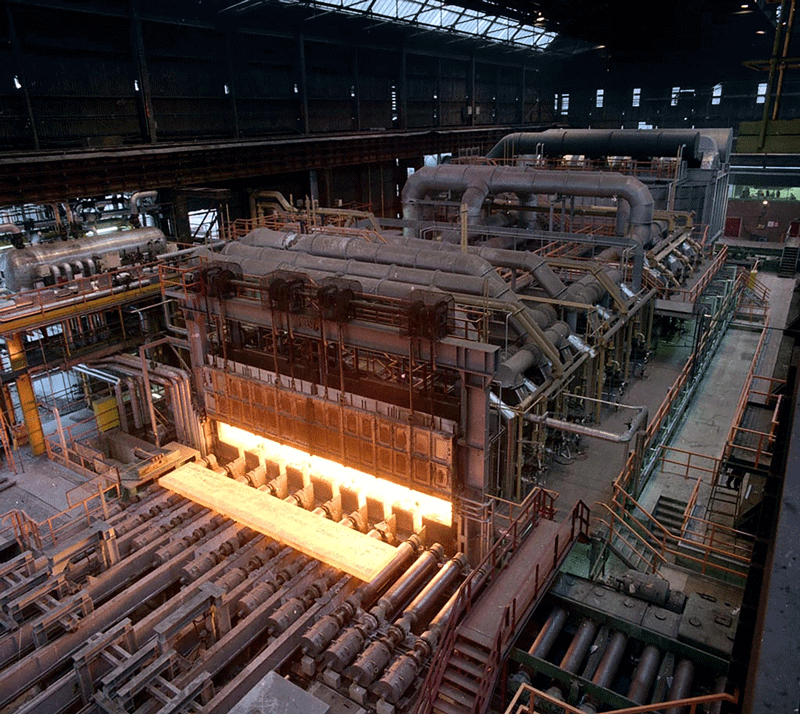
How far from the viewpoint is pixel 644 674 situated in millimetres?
8406

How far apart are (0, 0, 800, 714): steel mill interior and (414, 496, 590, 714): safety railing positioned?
7 cm

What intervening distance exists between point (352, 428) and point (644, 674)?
617cm

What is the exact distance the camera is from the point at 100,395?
18.0 meters

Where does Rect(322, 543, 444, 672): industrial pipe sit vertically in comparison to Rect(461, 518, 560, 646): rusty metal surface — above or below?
below

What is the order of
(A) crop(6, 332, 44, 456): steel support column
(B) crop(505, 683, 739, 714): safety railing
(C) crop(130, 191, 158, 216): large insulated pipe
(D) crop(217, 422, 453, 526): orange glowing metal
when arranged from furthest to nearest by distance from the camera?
1. (C) crop(130, 191, 158, 216): large insulated pipe
2. (A) crop(6, 332, 44, 456): steel support column
3. (D) crop(217, 422, 453, 526): orange glowing metal
4. (B) crop(505, 683, 739, 714): safety railing

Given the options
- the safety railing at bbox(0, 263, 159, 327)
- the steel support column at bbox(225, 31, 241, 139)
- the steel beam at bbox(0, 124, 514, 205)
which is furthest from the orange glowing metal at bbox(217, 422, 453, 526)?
the steel support column at bbox(225, 31, 241, 139)

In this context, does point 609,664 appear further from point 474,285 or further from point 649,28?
point 649,28

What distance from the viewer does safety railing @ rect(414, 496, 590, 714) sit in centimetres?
791

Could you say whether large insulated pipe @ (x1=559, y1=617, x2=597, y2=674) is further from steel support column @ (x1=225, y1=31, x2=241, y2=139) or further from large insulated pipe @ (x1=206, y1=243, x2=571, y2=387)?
steel support column @ (x1=225, y1=31, x2=241, y2=139)

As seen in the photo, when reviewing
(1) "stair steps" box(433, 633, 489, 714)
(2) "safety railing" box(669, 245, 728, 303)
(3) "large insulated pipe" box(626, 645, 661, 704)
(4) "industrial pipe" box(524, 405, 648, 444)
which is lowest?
(3) "large insulated pipe" box(626, 645, 661, 704)

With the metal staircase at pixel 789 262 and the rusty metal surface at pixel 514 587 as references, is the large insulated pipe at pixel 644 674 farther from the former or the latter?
the metal staircase at pixel 789 262

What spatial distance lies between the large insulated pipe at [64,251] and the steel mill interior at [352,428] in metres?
0.08

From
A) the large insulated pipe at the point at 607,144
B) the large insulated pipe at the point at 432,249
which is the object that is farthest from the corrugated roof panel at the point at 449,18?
the large insulated pipe at the point at 432,249

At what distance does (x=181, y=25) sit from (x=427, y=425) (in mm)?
20658
